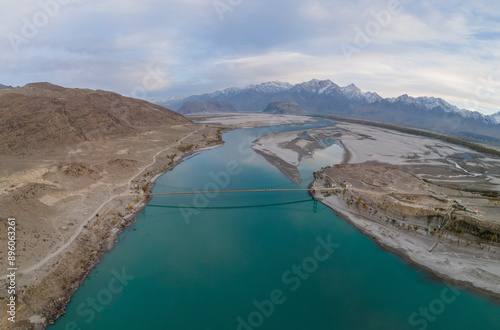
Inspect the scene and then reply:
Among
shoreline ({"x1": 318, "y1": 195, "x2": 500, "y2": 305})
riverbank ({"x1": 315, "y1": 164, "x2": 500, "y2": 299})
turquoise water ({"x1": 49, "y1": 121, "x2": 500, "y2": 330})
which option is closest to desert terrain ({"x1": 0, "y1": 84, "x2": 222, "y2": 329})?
turquoise water ({"x1": 49, "y1": 121, "x2": 500, "y2": 330})

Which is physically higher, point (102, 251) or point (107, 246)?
point (107, 246)

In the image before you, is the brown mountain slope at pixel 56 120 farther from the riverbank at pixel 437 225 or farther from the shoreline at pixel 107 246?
the riverbank at pixel 437 225

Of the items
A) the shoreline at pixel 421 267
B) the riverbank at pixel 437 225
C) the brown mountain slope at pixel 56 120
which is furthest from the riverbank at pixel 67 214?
the riverbank at pixel 437 225

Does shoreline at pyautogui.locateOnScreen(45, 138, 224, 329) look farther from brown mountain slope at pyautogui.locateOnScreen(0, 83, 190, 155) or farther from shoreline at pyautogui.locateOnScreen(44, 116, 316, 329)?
brown mountain slope at pyautogui.locateOnScreen(0, 83, 190, 155)

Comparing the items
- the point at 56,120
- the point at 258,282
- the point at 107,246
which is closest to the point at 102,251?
the point at 107,246

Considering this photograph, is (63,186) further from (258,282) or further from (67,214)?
(258,282)

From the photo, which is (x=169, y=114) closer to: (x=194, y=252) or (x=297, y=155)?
(x=297, y=155)
